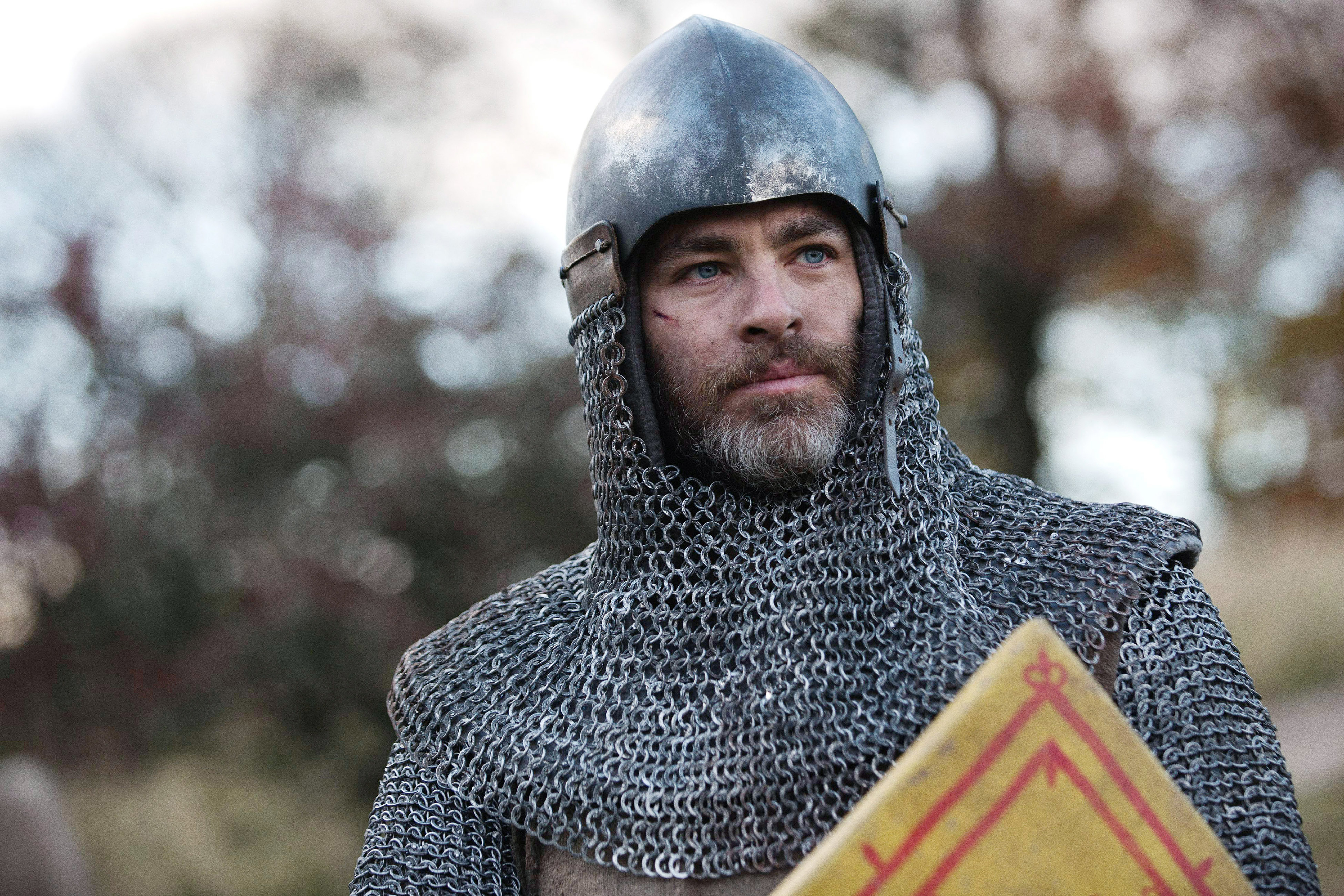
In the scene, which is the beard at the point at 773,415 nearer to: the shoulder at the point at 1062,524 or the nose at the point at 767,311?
the nose at the point at 767,311

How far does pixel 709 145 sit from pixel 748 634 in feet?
2.93

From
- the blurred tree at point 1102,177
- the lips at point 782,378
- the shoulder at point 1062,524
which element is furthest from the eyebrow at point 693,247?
the blurred tree at point 1102,177

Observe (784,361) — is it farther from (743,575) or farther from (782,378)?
(743,575)

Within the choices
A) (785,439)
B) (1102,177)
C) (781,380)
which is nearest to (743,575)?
(785,439)

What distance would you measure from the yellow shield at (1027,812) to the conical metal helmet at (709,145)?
0.99m

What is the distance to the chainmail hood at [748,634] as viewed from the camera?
6.23 feet

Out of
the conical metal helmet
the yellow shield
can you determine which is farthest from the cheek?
the yellow shield

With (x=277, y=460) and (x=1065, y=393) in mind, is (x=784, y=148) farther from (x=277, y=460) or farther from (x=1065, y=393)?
(x=1065, y=393)

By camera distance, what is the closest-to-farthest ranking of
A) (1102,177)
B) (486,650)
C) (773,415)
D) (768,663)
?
(768,663) → (773,415) → (486,650) → (1102,177)

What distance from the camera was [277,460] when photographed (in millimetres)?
7258

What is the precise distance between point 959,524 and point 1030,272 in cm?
796

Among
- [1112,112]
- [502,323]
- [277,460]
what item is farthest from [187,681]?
[1112,112]

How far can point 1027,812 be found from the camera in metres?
1.51

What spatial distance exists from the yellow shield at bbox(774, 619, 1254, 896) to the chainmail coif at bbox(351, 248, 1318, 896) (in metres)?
0.24
